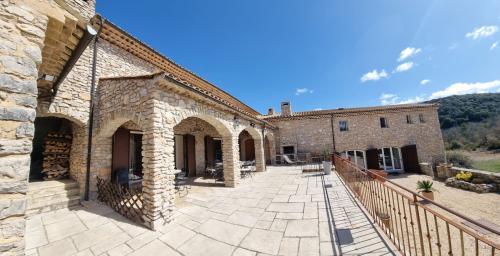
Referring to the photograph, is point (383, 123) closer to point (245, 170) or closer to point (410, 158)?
point (410, 158)

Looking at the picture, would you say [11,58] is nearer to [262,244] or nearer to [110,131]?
[262,244]

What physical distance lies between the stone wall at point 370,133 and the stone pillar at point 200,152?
22.8 feet

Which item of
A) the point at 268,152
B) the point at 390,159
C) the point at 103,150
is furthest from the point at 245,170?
the point at 390,159

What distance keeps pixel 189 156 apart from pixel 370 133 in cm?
1345

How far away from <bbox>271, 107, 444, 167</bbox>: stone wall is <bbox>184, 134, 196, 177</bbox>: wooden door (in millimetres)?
7540

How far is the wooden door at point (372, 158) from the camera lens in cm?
1497

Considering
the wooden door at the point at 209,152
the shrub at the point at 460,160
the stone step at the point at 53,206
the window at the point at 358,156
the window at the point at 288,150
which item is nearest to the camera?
the stone step at the point at 53,206

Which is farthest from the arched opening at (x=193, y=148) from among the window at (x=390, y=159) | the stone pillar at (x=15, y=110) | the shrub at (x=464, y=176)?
the shrub at (x=464, y=176)

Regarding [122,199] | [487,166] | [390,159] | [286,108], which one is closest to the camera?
[122,199]

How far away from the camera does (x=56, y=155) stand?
6500 mm

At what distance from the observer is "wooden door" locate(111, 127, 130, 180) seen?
21.6ft

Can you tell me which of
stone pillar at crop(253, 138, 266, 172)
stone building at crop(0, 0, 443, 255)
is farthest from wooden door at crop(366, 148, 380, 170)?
stone building at crop(0, 0, 443, 255)

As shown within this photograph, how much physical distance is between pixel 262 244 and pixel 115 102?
211 inches

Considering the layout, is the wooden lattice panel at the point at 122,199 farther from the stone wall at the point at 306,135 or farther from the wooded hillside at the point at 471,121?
the wooded hillside at the point at 471,121
